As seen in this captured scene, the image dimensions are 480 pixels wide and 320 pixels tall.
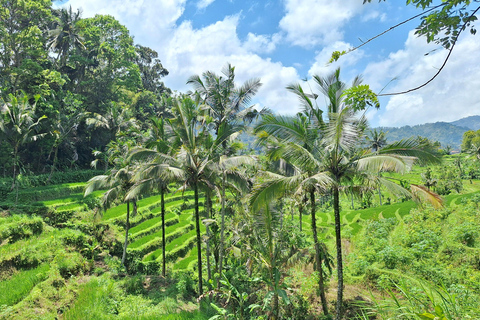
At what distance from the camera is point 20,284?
25.8ft

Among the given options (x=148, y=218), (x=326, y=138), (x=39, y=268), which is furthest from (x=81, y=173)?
(x=326, y=138)

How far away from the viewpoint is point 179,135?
10023 millimetres

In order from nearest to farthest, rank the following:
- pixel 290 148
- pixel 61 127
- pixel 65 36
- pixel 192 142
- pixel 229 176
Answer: pixel 290 148, pixel 192 142, pixel 229 176, pixel 61 127, pixel 65 36

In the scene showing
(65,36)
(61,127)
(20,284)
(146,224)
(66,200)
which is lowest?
(146,224)

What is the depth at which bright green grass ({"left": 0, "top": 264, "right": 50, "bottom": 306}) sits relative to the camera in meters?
7.10

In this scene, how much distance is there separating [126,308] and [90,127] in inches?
970

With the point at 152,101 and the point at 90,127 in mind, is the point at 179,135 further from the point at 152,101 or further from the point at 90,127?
the point at 152,101

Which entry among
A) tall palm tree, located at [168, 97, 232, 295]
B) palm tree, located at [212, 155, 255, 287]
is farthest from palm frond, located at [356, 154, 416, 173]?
tall palm tree, located at [168, 97, 232, 295]

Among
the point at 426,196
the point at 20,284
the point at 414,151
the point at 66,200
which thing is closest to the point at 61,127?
the point at 66,200

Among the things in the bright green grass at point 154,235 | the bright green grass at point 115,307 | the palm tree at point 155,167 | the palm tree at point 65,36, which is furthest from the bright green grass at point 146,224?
the palm tree at point 65,36

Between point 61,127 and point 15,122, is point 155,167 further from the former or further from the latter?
point 61,127

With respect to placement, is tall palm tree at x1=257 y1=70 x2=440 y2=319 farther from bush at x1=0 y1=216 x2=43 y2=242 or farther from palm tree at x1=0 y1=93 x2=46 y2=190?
palm tree at x1=0 y1=93 x2=46 y2=190

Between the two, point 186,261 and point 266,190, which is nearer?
point 266,190

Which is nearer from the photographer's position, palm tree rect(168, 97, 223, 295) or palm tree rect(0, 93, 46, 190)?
palm tree rect(168, 97, 223, 295)
